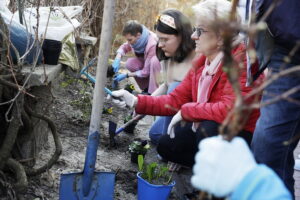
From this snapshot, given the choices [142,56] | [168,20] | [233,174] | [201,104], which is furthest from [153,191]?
[142,56]

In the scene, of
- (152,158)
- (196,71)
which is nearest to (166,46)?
(196,71)

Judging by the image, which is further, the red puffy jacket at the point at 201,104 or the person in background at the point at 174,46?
the person in background at the point at 174,46

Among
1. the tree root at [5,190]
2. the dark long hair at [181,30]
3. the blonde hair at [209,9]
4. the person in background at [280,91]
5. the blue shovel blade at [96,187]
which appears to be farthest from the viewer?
the dark long hair at [181,30]

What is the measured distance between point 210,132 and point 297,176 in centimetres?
131

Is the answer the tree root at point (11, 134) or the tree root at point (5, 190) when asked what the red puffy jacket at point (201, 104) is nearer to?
the tree root at point (11, 134)

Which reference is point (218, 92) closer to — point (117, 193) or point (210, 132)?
point (210, 132)

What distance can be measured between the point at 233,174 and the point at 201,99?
176 cm

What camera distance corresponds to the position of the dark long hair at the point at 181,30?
3.16 meters

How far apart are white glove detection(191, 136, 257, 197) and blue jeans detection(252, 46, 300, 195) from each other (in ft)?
3.64

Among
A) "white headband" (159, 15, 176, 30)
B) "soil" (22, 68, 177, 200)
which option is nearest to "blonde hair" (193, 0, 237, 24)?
"white headband" (159, 15, 176, 30)

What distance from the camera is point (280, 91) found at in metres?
1.93

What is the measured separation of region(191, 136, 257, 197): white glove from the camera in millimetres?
855

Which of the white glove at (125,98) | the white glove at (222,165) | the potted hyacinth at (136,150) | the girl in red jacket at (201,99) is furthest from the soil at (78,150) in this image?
the white glove at (222,165)

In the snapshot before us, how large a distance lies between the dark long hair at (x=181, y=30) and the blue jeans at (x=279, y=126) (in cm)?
125
